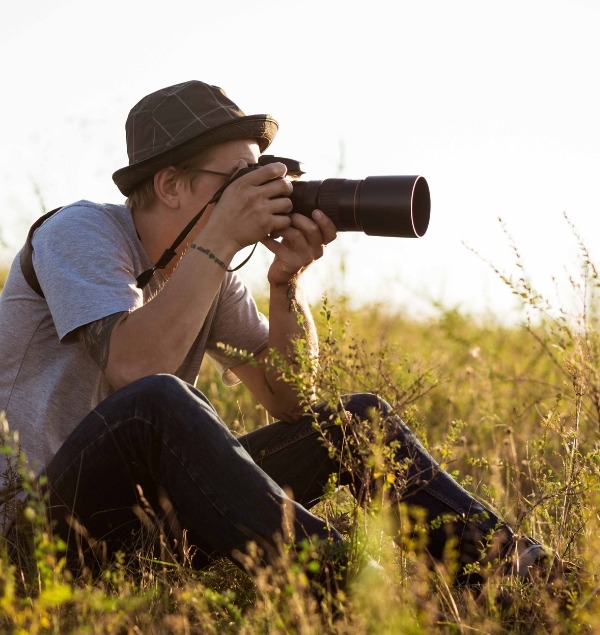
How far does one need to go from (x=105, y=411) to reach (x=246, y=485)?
0.33m

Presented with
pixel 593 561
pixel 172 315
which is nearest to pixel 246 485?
pixel 172 315

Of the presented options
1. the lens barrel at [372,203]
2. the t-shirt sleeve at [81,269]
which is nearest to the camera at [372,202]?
the lens barrel at [372,203]

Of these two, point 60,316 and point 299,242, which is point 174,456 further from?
point 299,242

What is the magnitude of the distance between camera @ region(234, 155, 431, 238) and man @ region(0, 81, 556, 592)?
43mm

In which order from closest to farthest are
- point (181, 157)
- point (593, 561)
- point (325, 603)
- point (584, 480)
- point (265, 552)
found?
point (325, 603) < point (265, 552) < point (593, 561) < point (584, 480) < point (181, 157)

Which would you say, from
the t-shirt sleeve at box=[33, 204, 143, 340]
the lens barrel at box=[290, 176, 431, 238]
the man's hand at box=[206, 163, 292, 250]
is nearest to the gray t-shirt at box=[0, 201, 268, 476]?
the t-shirt sleeve at box=[33, 204, 143, 340]

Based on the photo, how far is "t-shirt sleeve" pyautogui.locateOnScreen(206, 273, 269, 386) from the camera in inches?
104

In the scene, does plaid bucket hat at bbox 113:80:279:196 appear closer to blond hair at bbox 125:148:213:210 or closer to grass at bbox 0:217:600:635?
blond hair at bbox 125:148:213:210

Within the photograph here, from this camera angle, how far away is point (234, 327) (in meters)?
2.64

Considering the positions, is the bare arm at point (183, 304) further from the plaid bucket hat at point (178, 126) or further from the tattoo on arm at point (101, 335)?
the plaid bucket hat at point (178, 126)

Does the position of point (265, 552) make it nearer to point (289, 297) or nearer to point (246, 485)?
point (246, 485)

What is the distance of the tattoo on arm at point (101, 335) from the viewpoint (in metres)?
2.02

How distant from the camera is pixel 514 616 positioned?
6.15 ft

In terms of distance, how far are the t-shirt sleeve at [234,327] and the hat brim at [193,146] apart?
0.39 metres
